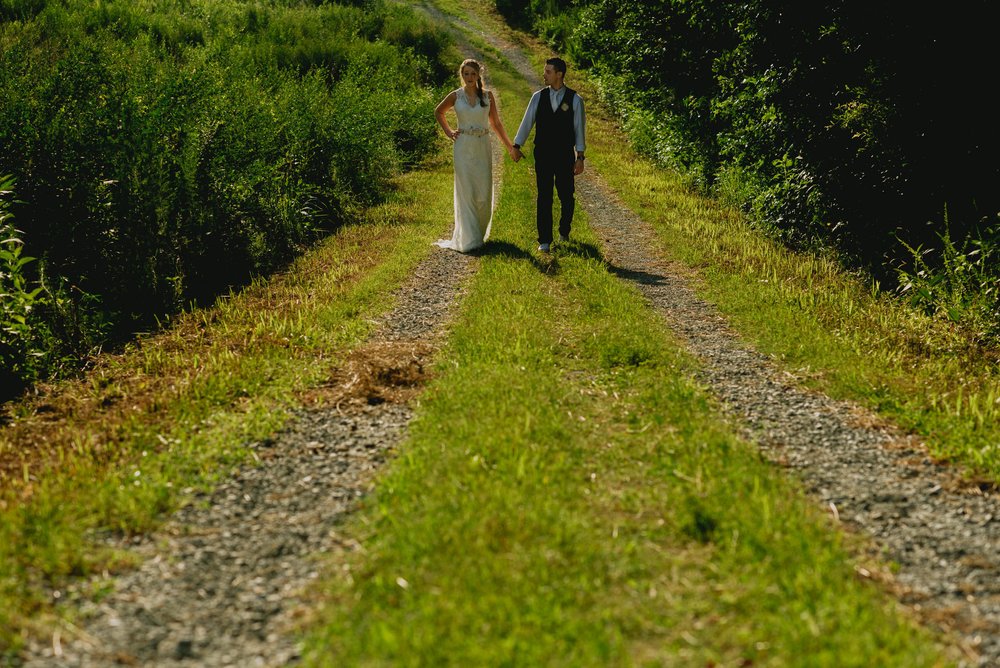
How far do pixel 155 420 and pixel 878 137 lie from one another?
8.11 metres

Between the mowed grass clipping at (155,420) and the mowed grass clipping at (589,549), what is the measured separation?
40.9 inches

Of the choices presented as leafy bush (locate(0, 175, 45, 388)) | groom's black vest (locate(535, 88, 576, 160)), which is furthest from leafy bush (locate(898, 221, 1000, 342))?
leafy bush (locate(0, 175, 45, 388))

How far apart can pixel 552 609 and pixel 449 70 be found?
1205 inches

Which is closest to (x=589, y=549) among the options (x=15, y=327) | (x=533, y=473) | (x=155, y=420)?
(x=533, y=473)

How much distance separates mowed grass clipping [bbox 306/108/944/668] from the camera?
10.7 feet

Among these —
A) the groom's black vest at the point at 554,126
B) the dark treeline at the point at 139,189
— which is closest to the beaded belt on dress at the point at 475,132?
the groom's black vest at the point at 554,126

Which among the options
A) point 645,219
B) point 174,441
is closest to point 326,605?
point 174,441

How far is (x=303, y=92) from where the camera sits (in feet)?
52.4

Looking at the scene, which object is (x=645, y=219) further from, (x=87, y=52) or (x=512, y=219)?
(x=87, y=52)

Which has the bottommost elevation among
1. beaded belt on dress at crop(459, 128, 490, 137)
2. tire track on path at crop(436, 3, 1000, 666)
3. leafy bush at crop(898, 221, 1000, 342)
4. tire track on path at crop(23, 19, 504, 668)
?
tire track on path at crop(23, 19, 504, 668)

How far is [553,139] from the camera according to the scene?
1064cm

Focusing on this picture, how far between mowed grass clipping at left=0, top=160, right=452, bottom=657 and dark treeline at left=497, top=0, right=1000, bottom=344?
16.9 feet

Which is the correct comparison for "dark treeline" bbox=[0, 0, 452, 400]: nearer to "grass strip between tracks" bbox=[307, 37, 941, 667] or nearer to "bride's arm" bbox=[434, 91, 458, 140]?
"bride's arm" bbox=[434, 91, 458, 140]

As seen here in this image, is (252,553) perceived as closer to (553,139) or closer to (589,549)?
(589,549)
